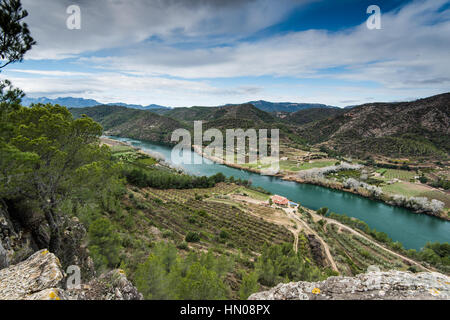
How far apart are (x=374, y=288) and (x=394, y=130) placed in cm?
11777

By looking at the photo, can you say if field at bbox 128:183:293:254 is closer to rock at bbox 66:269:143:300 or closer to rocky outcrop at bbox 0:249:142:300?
rock at bbox 66:269:143:300

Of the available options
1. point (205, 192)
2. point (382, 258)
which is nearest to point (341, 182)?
point (382, 258)

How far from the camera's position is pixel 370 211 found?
41812 mm

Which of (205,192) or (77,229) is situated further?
(205,192)

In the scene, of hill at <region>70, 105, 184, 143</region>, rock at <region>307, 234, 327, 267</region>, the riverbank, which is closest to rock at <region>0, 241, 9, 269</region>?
rock at <region>307, 234, 327, 267</region>

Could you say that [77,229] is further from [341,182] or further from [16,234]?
[341,182]

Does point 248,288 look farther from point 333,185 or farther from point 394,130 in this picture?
point 394,130

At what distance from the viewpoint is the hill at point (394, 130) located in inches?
3125

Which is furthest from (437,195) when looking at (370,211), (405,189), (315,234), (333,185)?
(315,234)

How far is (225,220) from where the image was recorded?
29.1 m

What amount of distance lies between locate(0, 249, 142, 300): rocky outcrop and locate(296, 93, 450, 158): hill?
98.5m

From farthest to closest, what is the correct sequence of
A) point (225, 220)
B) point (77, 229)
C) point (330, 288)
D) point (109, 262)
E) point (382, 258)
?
point (225, 220) < point (382, 258) < point (109, 262) < point (77, 229) < point (330, 288)

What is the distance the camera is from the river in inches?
1334
